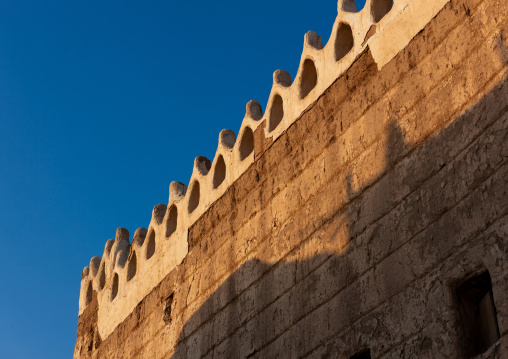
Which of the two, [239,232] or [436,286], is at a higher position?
[239,232]

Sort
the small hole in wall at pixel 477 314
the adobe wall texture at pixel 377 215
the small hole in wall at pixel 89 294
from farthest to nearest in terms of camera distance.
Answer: the small hole in wall at pixel 89 294 → the adobe wall texture at pixel 377 215 → the small hole in wall at pixel 477 314

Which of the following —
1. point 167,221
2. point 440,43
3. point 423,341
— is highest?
point 167,221

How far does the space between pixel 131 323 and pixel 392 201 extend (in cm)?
404

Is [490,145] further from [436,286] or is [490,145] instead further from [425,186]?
[436,286]

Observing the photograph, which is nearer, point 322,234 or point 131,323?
point 322,234

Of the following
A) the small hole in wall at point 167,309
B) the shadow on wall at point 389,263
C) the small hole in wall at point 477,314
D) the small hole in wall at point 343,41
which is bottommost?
the small hole in wall at point 477,314

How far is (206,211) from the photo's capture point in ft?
23.6

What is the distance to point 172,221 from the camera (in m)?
7.97

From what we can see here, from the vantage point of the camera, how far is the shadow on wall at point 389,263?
13.9 ft

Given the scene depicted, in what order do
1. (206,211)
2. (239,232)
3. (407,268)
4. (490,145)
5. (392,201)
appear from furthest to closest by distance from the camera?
(206,211) < (239,232) < (392,201) < (407,268) < (490,145)

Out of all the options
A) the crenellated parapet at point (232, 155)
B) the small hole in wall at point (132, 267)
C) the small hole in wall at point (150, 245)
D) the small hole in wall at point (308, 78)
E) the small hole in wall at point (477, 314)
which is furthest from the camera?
the small hole in wall at point (132, 267)

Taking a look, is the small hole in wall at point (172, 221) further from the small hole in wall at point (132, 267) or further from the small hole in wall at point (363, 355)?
the small hole in wall at point (363, 355)

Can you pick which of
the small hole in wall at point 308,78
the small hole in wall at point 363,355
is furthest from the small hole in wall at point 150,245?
the small hole in wall at point 363,355

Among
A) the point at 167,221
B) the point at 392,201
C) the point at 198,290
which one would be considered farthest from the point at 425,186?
the point at 167,221
